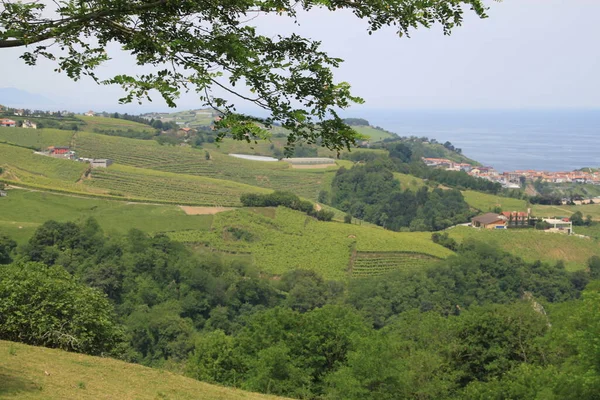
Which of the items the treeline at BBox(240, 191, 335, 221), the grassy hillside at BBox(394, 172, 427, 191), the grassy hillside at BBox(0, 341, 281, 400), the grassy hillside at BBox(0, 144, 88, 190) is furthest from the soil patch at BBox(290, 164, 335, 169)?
the grassy hillside at BBox(0, 341, 281, 400)

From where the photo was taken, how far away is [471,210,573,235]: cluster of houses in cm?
7212

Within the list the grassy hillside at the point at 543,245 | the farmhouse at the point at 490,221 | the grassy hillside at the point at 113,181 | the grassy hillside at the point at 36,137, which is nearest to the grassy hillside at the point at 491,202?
the farmhouse at the point at 490,221

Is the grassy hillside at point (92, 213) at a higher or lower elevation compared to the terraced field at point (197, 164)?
lower

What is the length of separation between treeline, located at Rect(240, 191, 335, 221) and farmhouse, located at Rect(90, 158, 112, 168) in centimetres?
1639

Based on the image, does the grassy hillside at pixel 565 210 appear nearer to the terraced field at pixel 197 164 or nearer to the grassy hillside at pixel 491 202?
the grassy hillside at pixel 491 202

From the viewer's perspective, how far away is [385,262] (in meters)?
55.7

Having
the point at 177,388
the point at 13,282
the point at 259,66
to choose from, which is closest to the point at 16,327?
the point at 13,282

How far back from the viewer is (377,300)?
145 ft

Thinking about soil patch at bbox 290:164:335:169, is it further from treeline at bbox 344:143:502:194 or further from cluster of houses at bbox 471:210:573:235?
cluster of houses at bbox 471:210:573:235

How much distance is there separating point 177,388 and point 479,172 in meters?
122

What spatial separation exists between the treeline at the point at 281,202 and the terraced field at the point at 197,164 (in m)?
19.2

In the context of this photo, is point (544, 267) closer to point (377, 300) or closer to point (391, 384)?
point (377, 300)

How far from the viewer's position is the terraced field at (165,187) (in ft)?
214

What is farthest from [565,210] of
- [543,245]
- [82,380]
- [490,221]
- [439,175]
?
[82,380]
